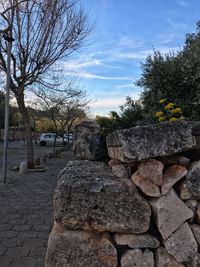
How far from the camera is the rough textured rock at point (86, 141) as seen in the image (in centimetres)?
812

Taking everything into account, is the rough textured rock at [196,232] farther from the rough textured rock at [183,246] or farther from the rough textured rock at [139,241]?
the rough textured rock at [139,241]

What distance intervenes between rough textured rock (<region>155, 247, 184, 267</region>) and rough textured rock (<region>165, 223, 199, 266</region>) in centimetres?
4

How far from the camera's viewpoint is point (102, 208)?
7.70ft

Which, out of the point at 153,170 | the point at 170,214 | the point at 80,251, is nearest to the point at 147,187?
the point at 153,170

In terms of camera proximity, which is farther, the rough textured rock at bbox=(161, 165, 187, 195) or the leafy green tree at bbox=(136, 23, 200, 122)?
the leafy green tree at bbox=(136, 23, 200, 122)

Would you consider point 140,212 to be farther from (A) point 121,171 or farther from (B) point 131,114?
(B) point 131,114

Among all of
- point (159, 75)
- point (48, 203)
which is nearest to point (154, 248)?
point (48, 203)

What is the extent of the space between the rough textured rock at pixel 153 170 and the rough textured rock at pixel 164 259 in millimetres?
467

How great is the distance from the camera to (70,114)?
112ft

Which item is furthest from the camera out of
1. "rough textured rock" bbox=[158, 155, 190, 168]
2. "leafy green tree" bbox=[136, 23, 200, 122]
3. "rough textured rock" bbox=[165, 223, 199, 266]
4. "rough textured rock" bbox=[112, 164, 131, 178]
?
"leafy green tree" bbox=[136, 23, 200, 122]

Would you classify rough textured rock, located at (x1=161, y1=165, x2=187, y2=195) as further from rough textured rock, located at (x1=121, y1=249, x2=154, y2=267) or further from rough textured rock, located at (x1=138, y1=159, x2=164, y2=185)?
rough textured rock, located at (x1=121, y1=249, x2=154, y2=267)

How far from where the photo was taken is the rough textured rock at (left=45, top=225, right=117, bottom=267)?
2354mm

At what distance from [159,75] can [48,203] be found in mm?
4061

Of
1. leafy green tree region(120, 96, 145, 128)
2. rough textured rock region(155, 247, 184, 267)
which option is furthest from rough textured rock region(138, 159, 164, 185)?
leafy green tree region(120, 96, 145, 128)
